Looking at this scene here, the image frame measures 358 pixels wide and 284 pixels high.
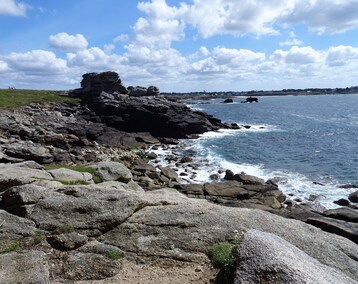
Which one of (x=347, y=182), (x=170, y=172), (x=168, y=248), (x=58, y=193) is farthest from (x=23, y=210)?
(x=347, y=182)

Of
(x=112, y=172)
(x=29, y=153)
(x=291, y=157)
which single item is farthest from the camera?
(x=291, y=157)

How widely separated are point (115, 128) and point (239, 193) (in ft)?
137

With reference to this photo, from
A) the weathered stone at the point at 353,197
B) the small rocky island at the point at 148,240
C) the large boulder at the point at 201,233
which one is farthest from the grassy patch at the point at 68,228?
the weathered stone at the point at 353,197

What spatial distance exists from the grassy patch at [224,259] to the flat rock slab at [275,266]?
511 mm

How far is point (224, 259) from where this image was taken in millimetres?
9961

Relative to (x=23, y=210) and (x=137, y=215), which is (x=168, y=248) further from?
(x=23, y=210)

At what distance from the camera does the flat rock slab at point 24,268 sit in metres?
8.81

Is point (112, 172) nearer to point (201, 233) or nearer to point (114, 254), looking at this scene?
point (201, 233)

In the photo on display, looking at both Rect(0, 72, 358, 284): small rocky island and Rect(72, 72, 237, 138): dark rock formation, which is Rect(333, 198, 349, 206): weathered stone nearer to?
Rect(0, 72, 358, 284): small rocky island

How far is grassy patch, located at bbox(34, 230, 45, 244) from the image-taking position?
1096cm

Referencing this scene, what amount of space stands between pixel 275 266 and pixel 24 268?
19.3ft

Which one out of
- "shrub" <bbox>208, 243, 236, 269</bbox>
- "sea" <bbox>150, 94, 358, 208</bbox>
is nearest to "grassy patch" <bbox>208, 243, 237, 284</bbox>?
"shrub" <bbox>208, 243, 236, 269</bbox>

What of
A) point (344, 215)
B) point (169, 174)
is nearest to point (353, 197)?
point (344, 215)

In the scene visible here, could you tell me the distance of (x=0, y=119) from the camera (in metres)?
54.9
